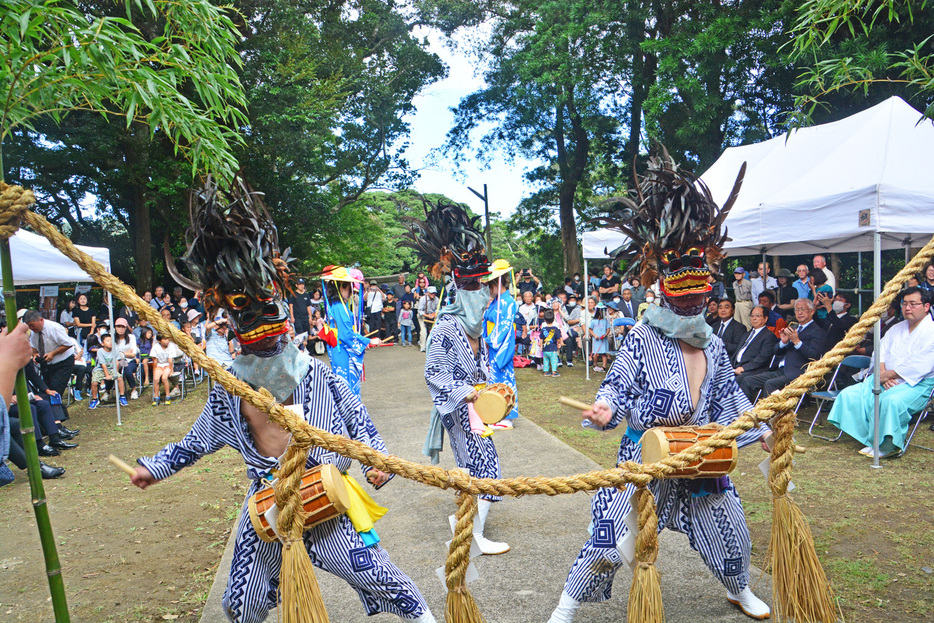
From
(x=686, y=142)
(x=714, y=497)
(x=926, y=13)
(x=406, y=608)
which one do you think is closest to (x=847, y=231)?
(x=714, y=497)

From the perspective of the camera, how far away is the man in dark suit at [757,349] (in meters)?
7.96

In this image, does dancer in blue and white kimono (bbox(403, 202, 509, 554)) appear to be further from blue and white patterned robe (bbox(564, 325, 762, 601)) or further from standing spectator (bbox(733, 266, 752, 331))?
standing spectator (bbox(733, 266, 752, 331))

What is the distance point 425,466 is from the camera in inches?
82.9

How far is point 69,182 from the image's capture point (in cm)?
1883

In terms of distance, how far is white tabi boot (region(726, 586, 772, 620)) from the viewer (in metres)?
3.23

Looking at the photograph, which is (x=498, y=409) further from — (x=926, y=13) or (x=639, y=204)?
(x=926, y=13)

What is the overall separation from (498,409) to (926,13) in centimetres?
1269

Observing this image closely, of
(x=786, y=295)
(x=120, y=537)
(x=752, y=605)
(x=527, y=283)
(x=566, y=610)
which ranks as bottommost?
(x=120, y=537)

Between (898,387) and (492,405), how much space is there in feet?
15.0

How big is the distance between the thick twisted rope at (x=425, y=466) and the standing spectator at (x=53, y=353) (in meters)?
7.60

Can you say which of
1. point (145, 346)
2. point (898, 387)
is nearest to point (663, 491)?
point (898, 387)

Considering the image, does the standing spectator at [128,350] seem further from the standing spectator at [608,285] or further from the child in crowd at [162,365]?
the standing spectator at [608,285]

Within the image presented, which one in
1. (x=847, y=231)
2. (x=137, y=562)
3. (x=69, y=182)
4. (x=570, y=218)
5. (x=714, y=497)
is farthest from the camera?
(x=570, y=218)

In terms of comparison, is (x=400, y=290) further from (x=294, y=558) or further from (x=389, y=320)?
(x=294, y=558)
